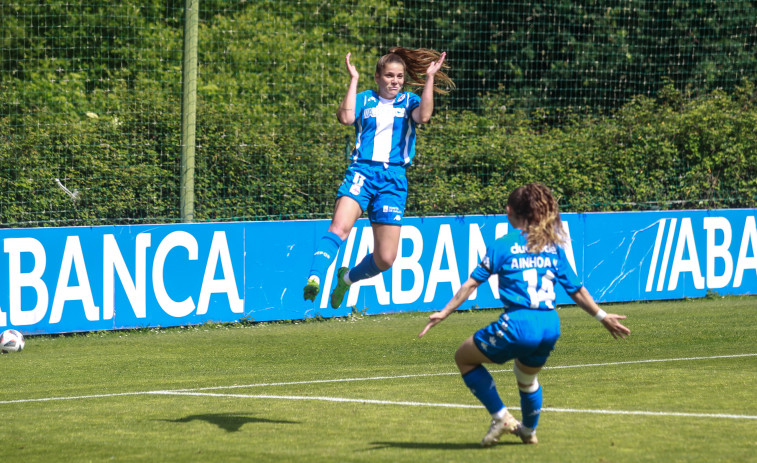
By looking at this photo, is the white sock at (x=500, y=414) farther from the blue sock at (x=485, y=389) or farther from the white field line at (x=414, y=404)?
the white field line at (x=414, y=404)

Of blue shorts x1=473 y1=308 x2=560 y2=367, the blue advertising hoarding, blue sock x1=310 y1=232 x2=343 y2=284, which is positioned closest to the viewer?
blue shorts x1=473 y1=308 x2=560 y2=367

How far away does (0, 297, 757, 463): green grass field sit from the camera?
7.02 metres

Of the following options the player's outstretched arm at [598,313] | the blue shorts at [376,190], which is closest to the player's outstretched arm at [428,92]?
the blue shorts at [376,190]

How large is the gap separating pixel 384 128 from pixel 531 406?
10.7ft

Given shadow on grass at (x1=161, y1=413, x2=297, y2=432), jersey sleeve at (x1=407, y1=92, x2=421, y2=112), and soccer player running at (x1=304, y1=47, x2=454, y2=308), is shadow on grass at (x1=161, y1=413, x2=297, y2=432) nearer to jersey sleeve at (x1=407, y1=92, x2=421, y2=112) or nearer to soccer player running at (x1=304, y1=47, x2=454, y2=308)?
soccer player running at (x1=304, y1=47, x2=454, y2=308)

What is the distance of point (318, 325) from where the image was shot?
50.5 ft

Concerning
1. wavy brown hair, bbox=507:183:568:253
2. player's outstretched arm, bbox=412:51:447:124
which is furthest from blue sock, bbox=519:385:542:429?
player's outstretched arm, bbox=412:51:447:124

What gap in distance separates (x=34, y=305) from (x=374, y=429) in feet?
24.5

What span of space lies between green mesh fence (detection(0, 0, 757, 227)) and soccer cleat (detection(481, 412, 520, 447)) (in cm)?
923

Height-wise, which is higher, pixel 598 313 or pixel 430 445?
pixel 598 313

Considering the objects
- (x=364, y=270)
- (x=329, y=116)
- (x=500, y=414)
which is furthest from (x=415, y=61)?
(x=329, y=116)

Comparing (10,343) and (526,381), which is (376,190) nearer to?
(526,381)

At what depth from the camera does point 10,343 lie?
498 inches

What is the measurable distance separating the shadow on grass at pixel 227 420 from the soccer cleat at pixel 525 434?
1.82m
